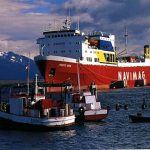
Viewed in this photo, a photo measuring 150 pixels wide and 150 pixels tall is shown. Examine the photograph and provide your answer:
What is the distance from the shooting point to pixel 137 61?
478 ft

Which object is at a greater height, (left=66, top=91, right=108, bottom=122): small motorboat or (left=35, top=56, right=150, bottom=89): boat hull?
(left=35, top=56, right=150, bottom=89): boat hull

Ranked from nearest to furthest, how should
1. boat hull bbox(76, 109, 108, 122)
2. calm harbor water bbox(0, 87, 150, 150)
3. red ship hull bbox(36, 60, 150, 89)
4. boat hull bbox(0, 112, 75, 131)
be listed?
calm harbor water bbox(0, 87, 150, 150)
boat hull bbox(0, 112, 75, 131)
boat hull bbox(76, 109, 108, 122)
red ship hull bbox(36, 60, 150, 89)

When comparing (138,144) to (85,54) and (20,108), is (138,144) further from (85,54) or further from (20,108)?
(85,54)

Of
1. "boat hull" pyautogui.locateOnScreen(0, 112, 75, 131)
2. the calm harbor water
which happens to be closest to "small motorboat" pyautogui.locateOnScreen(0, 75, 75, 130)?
"boat hull" pyautogui.locateOnScreen(0, 112, 75, 131)

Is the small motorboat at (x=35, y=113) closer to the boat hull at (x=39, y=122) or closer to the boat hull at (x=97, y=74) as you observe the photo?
the boat hull at (x=39, y=122)

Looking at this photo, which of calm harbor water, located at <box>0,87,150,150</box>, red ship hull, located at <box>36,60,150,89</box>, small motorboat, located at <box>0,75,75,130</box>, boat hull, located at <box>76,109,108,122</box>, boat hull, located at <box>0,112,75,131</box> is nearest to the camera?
calm harbor water, located at <box>0,87,150,150</box>

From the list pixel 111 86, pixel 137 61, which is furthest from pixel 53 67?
pixel 137 61

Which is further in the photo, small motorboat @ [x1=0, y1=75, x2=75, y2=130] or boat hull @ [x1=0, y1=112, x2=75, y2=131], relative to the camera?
small motorboat @ [x1=0, y1=75, x2=75, y2=130]

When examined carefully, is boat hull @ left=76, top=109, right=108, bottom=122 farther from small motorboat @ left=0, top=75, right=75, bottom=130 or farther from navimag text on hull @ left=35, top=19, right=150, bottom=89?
navimag text on hull @ left=35, top=19, right=150, bottom=89

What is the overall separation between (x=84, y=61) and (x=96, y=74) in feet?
16.0

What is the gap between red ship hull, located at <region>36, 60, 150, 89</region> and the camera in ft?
358

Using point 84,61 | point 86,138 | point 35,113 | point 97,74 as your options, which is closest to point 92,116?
point 35,113

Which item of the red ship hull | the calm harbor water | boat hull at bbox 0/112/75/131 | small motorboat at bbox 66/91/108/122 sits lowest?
the calm harbor water

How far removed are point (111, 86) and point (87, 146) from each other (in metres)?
88.2
